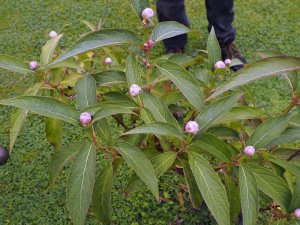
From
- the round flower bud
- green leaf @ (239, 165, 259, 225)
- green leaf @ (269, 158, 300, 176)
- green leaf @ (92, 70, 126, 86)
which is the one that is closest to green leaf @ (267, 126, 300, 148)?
green leaf @ (269, 158, 300, 176)

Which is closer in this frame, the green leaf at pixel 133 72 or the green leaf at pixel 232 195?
the green leaf at pixel 133 72

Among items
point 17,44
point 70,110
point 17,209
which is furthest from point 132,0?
point 17,44

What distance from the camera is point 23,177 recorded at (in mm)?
2453

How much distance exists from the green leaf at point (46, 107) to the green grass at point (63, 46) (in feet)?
2.51

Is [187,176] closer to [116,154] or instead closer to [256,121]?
[116,154]

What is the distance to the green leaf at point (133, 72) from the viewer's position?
1.23m

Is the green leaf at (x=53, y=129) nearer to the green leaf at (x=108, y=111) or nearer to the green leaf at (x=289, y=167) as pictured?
the green leaf at (x=108, y=111)

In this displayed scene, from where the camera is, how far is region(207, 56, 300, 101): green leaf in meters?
1.01

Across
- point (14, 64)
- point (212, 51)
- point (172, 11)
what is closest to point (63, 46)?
point (172, 11)

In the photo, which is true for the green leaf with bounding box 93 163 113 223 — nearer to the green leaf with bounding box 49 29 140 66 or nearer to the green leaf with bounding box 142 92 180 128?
the green leaf with bounding box 142 92 180 128

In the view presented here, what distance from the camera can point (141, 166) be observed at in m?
1.07

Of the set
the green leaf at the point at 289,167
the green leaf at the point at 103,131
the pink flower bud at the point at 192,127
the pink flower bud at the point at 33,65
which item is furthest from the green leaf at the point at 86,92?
the green leaf at the point at 289,167

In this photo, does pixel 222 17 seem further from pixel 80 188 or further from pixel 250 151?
pixel 80 188

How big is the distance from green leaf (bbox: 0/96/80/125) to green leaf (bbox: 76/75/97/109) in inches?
4.8
